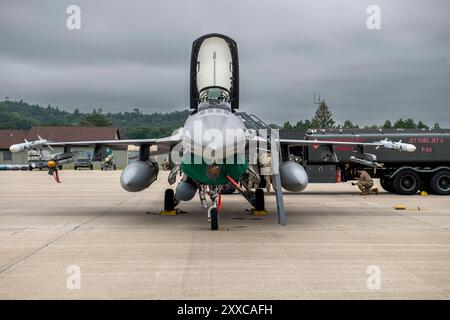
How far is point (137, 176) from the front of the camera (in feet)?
41.9

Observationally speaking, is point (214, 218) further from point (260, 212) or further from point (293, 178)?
point (260, 212)


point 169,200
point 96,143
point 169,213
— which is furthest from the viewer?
point 169,200

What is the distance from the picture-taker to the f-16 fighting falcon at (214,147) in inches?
382

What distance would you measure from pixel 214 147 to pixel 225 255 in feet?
6.55

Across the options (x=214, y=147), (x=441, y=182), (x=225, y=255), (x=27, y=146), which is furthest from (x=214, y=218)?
(x=441, y=182)

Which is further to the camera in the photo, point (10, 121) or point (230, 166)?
point (10, 121)

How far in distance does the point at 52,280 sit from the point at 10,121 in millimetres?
136884

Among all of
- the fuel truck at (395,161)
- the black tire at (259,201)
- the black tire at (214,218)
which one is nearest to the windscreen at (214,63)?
the black tire at (214,218)

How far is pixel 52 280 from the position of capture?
6438 mm

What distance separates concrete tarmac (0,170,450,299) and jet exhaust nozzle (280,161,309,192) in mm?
881

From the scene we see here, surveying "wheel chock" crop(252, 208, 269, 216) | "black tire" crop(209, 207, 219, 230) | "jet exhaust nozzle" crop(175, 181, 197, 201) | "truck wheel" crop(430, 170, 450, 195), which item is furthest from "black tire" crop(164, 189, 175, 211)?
"truck wheel" crop(430, 170, 450, 195)

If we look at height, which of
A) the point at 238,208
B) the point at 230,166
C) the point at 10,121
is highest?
the point at 10,121
